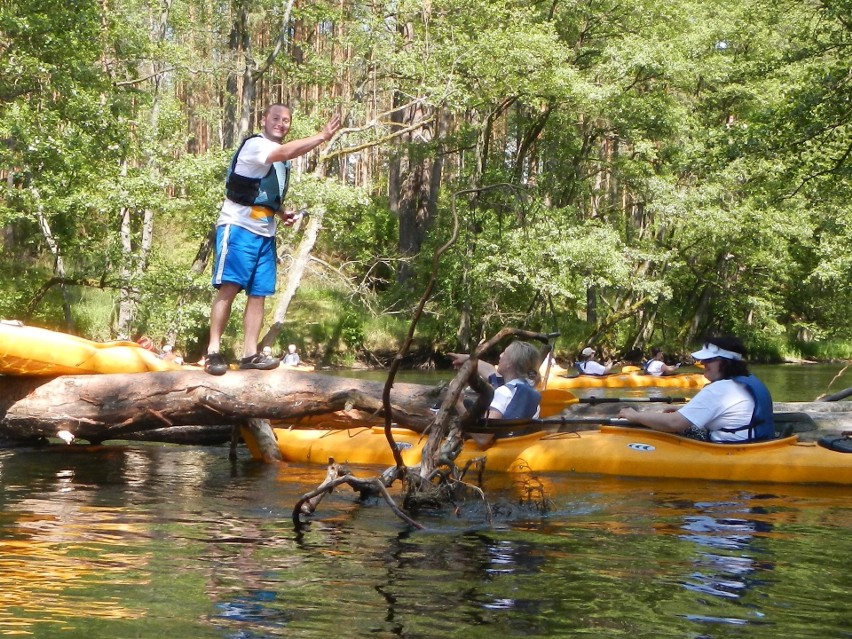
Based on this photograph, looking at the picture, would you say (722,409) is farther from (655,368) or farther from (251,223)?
(655,368)

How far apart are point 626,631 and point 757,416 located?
4.44 meters

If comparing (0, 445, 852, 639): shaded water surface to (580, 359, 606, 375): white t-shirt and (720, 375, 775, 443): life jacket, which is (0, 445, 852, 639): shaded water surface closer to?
(720, 375, 775, 443): life jacket

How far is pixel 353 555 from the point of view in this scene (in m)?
5.19

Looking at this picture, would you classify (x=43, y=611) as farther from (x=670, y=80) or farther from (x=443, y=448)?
(x=670, y=80)

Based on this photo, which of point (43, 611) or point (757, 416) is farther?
point (757, 416)

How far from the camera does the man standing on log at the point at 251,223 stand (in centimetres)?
745

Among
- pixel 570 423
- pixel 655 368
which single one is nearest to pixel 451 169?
pixel 655 368

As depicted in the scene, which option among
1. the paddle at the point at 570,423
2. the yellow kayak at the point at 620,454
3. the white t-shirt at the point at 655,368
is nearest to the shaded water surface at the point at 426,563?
the yellow kayak at the point at 620,454

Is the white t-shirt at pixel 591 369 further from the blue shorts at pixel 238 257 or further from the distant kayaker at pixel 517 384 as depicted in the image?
the blue shorts at pixel 238 257

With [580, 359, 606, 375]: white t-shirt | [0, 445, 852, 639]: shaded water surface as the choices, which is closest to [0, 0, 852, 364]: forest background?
[580, 359, 606, 375]: white t-shirt

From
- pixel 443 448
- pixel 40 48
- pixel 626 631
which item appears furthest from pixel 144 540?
pixel 40 48

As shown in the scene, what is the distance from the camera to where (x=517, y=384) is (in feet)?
27.6

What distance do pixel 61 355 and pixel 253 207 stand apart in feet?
6.91

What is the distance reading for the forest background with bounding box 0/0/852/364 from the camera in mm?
17625
